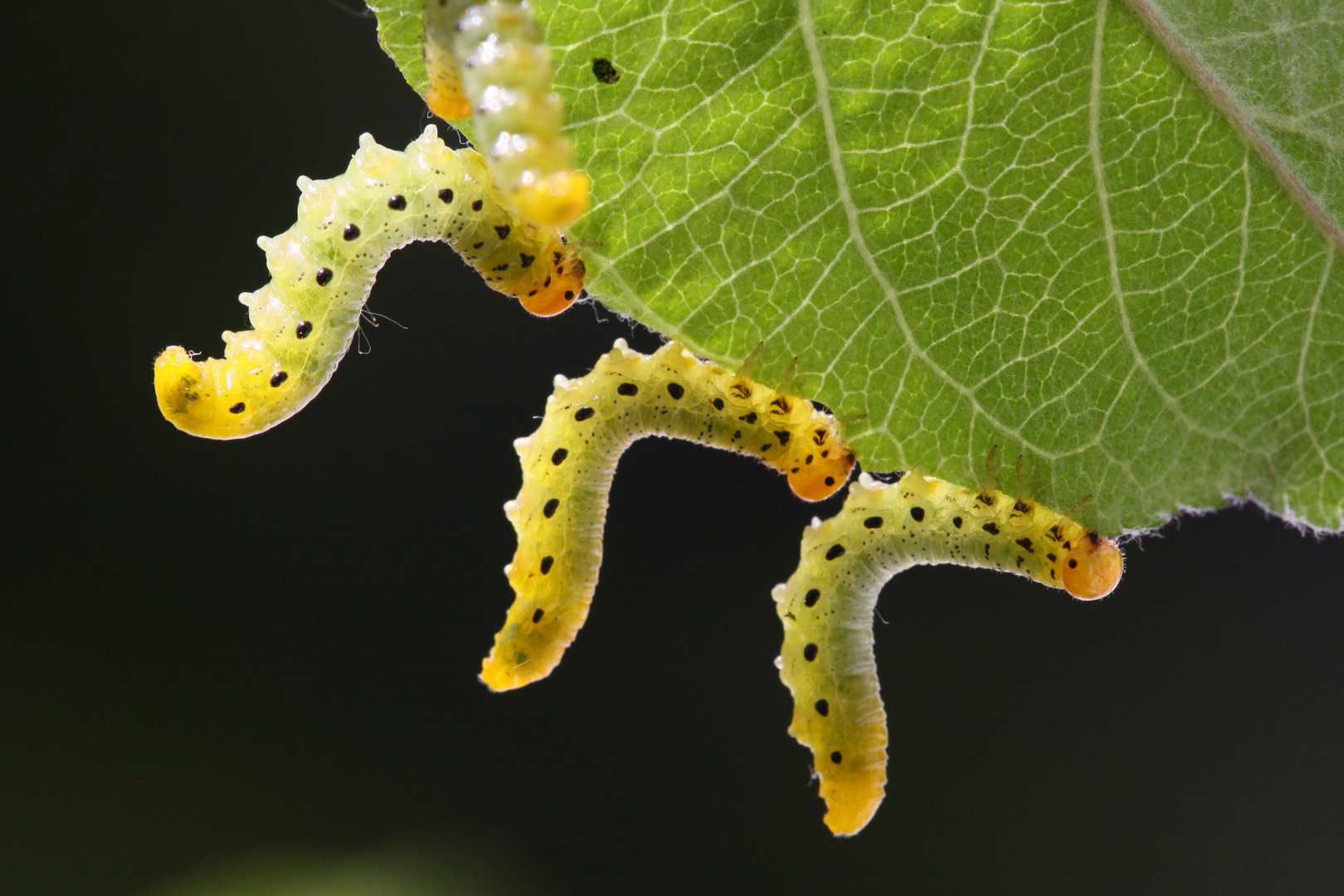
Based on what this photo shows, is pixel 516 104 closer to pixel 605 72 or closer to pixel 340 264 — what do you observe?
pixel 605 72

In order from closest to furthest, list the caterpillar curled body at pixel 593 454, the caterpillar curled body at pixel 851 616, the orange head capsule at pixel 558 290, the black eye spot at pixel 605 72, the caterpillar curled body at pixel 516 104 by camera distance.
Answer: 1. the caterpillar curled body at pixel 516 104
2. the black eye spot at pixel 605 72
3. the orange head capsule at pixel 558 290
4. the caterpillar curled body at pixel 593 454
5. the caterpillar curled body at pixel 851 616

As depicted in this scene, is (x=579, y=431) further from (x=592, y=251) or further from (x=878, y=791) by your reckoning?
(x=878, y=791)

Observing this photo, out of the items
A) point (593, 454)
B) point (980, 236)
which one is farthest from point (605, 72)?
point (593, 454)

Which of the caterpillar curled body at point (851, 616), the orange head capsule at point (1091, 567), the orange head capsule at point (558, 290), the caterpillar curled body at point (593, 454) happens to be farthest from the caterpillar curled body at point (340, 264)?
the orange head capsule at point (1091, 567)

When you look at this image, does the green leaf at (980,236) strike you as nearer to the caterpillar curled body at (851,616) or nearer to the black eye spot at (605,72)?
the black eye spot at (605,72)

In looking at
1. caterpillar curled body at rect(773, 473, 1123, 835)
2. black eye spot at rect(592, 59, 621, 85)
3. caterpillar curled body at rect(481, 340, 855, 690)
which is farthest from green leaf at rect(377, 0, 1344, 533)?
caterpillar curled body at rect(773, 473, 1123, 835)

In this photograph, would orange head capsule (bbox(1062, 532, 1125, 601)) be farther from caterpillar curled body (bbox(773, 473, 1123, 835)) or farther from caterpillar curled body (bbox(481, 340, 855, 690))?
caterpillar curled body (bbox(481, 340, 855, 690))
